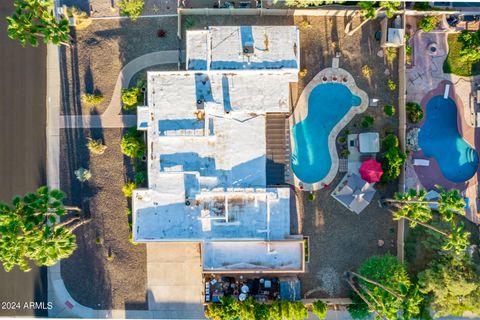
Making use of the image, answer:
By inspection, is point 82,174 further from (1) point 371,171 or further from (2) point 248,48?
(1) point 371,171

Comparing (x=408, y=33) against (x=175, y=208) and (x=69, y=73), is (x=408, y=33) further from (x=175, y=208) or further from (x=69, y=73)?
(x=69, y=73)

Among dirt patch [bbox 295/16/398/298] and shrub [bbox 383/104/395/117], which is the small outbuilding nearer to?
dirt patch [bbox 295/16/398/298]

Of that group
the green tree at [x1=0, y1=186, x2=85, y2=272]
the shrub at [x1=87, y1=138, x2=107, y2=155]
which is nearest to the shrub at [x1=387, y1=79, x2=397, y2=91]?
the shrub at [x1=87, y1=138, x2=107, y2=155]

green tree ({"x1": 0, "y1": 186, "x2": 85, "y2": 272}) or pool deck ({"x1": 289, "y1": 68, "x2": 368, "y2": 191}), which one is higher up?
pool deck ({"x1": 289, "y1": 68, "x2": 368, "y2": 191})

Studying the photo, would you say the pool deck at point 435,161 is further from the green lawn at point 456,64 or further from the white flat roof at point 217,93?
the white flat roof at point 217,93

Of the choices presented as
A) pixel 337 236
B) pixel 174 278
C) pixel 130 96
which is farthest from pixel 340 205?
pixel 130 96

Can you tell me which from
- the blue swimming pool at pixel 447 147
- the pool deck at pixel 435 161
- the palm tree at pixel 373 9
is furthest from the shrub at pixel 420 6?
the blue swimming pool at pixel 447 147
